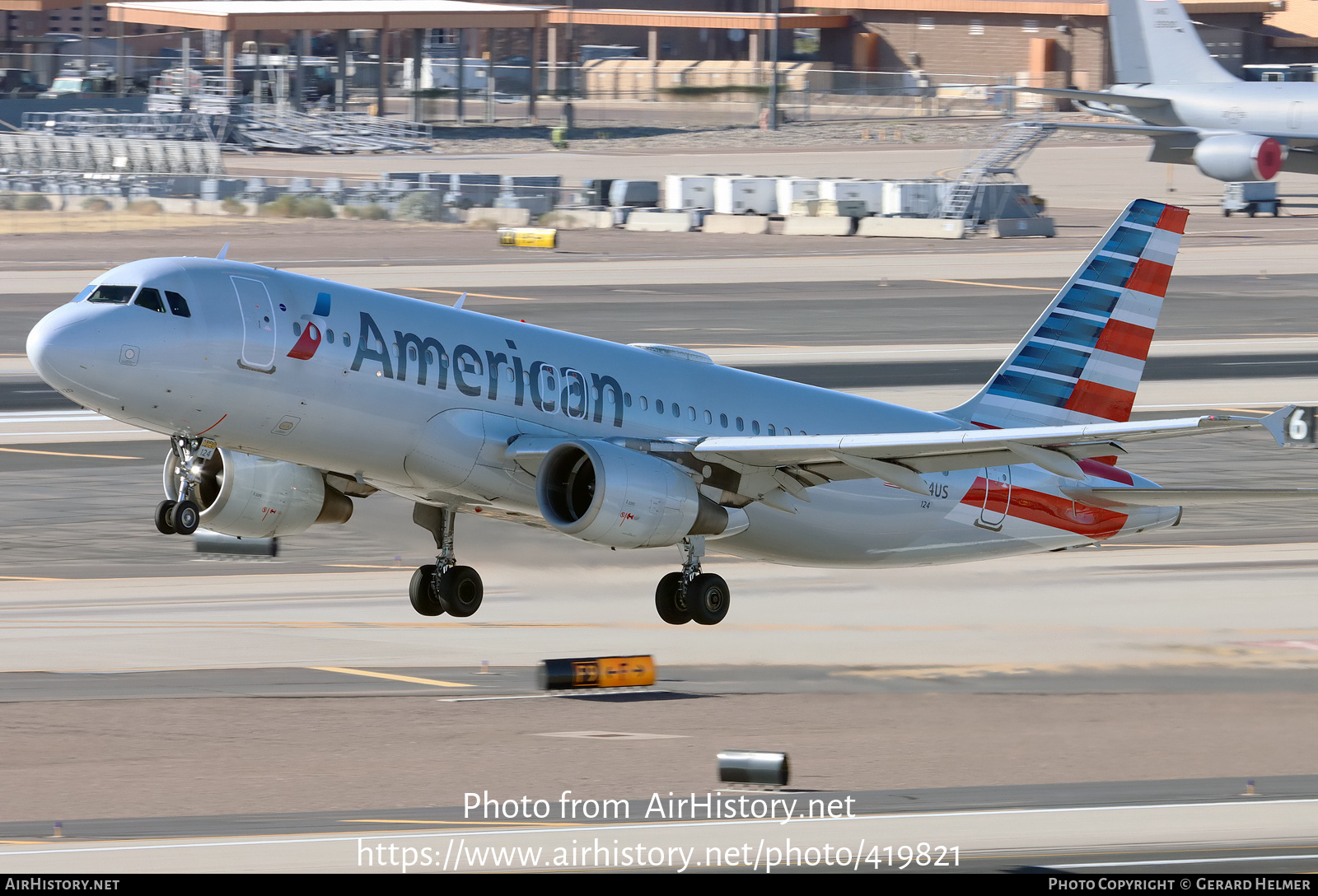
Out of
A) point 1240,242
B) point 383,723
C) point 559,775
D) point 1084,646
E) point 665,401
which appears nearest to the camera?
point 665,401

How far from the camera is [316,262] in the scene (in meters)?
124

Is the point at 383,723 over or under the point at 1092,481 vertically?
under

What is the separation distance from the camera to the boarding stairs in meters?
143

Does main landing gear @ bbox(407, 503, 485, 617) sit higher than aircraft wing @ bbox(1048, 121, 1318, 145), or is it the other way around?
aircraft wing @ bbox(1048, 121, 1318, 145)

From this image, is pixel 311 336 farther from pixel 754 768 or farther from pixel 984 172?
pixel 984 172

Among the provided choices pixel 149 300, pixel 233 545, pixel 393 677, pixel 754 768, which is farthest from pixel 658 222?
pixel 149 300

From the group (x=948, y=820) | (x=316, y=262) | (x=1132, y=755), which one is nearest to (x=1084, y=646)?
(x=1132, y=755)

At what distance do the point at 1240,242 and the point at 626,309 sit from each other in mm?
54736

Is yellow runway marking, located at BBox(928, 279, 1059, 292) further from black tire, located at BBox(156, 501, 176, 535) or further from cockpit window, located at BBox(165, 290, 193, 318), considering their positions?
black tire, located at BBox(156, 501, 176, 535)

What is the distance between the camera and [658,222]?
144 metres

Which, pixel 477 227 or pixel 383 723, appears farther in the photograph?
pixel 477 227

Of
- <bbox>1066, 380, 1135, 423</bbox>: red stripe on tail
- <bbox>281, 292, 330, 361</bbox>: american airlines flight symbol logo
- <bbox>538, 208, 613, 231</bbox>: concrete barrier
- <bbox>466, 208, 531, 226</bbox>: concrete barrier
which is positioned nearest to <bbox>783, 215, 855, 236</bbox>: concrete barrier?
<bbox>538, 208, 613, 231</bbox>: concrete barrier

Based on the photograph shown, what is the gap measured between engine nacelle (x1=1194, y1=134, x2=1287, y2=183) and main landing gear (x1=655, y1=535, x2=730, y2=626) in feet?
346

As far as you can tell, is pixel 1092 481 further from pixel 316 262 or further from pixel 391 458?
pixel 316 262
